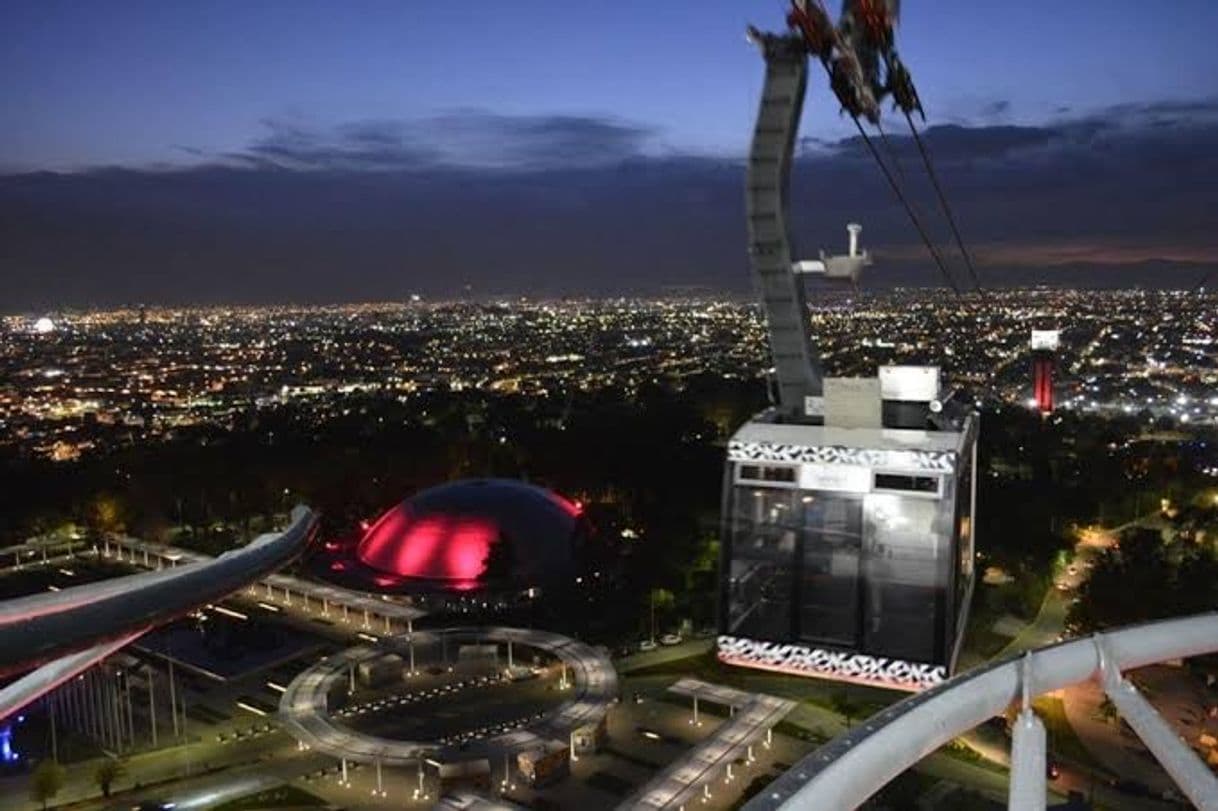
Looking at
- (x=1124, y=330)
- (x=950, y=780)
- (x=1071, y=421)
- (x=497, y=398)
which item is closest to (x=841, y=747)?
(x=950, y=780)

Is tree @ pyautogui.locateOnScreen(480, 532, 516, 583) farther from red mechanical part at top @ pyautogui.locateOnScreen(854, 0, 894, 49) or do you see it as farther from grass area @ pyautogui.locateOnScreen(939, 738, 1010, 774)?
red mechanical part at top @ pyautogui.locateOnScreen(854, 0, 894, 49)

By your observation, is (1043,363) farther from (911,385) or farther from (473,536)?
(911,385)

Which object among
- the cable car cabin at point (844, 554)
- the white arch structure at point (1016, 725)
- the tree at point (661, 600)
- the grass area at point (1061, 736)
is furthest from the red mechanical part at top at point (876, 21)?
the tree at point (661, 600)

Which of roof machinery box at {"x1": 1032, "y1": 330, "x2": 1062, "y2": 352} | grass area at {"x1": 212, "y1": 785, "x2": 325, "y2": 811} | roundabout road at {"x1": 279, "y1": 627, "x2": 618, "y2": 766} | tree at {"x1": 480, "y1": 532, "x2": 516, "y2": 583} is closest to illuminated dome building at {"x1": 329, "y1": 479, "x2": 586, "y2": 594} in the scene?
tree at {"x1": 480, "y1": 532, "x2": 516, "y2": 583}

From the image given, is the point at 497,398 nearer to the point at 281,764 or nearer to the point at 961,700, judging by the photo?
the point at 281,764

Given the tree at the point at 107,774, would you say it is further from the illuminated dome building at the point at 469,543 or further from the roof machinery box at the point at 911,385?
the roof machinery box at the point at 911,385

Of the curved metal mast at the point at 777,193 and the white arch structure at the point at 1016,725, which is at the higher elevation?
the curved metal mast at the point at 777,193

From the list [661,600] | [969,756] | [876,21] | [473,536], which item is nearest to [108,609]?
[876,21]
